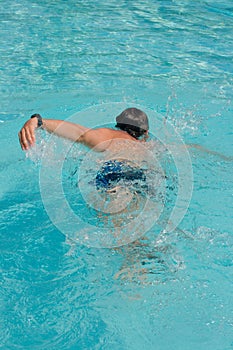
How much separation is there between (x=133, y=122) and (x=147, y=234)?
3.32 ft

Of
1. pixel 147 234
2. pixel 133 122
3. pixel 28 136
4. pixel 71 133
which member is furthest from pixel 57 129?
pixel 147 234

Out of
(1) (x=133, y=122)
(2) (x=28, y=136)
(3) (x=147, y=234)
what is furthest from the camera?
(3) (x=147, y=234)

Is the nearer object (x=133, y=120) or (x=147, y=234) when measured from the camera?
(x=133, y=120)

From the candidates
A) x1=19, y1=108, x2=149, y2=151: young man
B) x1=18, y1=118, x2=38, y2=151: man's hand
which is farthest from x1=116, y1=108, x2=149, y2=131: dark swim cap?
x1=18, y1=118, x2=38, y2=151: man's hand

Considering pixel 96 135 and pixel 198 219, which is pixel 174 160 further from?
pixel 96 135

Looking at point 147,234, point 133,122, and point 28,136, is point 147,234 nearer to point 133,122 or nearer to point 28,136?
point 133,122

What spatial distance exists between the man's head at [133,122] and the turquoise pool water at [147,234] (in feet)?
3.02

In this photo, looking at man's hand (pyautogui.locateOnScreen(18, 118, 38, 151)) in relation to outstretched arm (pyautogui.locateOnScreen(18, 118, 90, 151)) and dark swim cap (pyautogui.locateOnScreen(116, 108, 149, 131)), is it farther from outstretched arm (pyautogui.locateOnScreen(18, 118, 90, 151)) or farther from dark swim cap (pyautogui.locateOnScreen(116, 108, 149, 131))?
dark swim cap (pyautogui.locateOnScreen(116, 108, 149, 131))

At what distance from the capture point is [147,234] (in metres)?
4.26

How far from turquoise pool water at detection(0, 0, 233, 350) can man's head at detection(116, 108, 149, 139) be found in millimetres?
921

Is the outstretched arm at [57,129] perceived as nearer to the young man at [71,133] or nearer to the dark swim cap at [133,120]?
the young man at [71,133]

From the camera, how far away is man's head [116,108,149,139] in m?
4.10

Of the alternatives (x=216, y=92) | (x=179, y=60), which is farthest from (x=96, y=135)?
(x=179, y=60)

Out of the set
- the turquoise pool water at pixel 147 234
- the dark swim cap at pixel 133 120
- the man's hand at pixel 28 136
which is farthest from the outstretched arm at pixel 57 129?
the turquoise pool water at pixel 147 234
